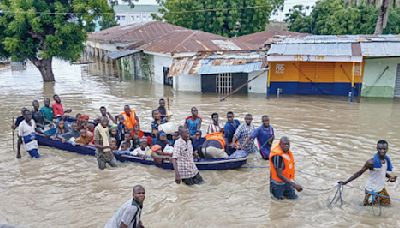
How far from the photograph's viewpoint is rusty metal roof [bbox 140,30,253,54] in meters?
23.5

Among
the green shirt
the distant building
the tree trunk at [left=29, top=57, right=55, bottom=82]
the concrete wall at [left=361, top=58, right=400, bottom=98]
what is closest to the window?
the concrete wall at [left=361, top=58, right=400, bottom=98]

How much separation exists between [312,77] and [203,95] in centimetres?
591

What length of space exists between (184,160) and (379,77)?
590 inches

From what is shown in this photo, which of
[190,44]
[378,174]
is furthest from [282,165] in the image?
[190,44]

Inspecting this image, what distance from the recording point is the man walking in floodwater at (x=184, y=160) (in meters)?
8.26

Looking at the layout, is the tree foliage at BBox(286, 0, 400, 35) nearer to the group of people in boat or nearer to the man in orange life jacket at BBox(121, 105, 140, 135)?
the group of people in boat

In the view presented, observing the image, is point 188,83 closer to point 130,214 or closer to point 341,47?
point 341,47

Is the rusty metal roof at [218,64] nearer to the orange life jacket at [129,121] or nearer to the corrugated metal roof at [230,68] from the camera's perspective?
the corrugated metal roof at [230,68]

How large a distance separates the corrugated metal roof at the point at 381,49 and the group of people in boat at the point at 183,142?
10.2 m

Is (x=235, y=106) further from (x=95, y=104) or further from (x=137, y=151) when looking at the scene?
(x=137, y=151)

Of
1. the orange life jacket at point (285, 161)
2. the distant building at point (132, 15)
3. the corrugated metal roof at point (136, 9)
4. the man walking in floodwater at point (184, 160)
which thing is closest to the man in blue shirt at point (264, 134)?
the man walking in floodwater at point (184, 160)

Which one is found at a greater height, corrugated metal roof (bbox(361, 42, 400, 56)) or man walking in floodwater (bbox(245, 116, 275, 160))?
corrugated metal roof (bbox(361, 42, 400, 56))

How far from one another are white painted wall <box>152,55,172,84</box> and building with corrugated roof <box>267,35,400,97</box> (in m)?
6.63

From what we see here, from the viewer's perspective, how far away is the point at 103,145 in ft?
32.2
